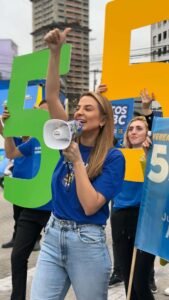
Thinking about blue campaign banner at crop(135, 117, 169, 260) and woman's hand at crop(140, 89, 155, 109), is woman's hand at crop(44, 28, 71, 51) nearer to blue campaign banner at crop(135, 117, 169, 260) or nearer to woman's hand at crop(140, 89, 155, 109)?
blue campaign banner at crop(135, 117, 169, 260)

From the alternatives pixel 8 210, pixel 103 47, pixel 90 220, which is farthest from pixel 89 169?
pixel 8 210

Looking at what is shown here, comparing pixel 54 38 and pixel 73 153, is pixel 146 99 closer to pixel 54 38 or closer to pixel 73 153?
pixel 54 38

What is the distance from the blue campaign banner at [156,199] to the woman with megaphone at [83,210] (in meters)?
0.51

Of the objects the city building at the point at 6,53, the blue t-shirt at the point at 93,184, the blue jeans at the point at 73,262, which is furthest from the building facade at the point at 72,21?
the blue jeans at the point at 73,262

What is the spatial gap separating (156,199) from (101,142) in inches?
26.4

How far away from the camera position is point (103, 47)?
12.9 feet

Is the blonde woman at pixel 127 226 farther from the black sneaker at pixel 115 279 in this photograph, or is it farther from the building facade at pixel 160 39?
the building facade at pixel 160 39

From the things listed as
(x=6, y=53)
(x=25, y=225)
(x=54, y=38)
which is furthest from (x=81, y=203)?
(x=6, y=53)

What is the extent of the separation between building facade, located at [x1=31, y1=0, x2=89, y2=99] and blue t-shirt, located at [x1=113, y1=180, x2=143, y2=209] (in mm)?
17950

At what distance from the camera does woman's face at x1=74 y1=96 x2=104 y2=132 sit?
2395 millimetres

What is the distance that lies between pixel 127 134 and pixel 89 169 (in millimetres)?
1534

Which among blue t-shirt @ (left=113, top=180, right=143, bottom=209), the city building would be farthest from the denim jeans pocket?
the city building

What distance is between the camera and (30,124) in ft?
12.7

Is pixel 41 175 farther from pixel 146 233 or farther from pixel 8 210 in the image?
pixel 8 210
